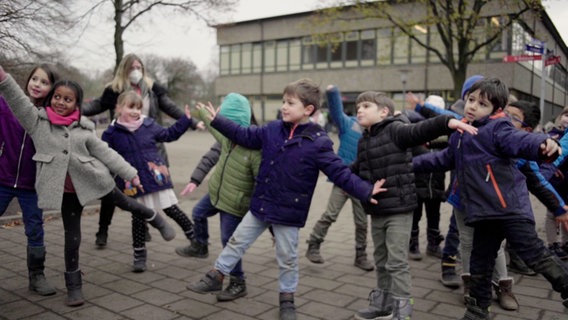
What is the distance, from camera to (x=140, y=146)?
15.4 ft

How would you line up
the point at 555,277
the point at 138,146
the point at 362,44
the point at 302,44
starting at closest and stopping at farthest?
the point at 555,277 → the point at 138,146 → the point at 362,44 → the point at 302,44

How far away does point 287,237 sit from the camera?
3.56 metres

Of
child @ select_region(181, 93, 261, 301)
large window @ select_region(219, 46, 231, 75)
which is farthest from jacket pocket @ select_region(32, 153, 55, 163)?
large window @ select_region(219, 46, 231, 75)

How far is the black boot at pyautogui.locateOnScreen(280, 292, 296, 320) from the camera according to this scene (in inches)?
138

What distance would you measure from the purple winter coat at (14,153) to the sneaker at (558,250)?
522 cm

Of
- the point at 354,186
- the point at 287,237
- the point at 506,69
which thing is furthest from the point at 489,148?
the point at 506,69

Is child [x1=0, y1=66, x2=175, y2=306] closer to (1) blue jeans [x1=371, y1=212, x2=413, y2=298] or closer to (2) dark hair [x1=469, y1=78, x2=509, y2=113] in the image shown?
(1) blue jeans [x1=371, y1=212, x2=413, y2=298]

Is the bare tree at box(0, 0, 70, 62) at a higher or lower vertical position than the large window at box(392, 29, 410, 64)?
lower

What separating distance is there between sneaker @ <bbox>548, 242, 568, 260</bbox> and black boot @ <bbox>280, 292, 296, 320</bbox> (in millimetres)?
3320

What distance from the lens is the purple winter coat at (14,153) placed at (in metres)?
3.85

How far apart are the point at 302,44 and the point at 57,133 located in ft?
120

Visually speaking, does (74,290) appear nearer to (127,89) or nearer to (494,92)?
(127,89)

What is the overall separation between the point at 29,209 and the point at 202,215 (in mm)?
1559

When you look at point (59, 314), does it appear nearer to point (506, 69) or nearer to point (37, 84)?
point (37, 84)
